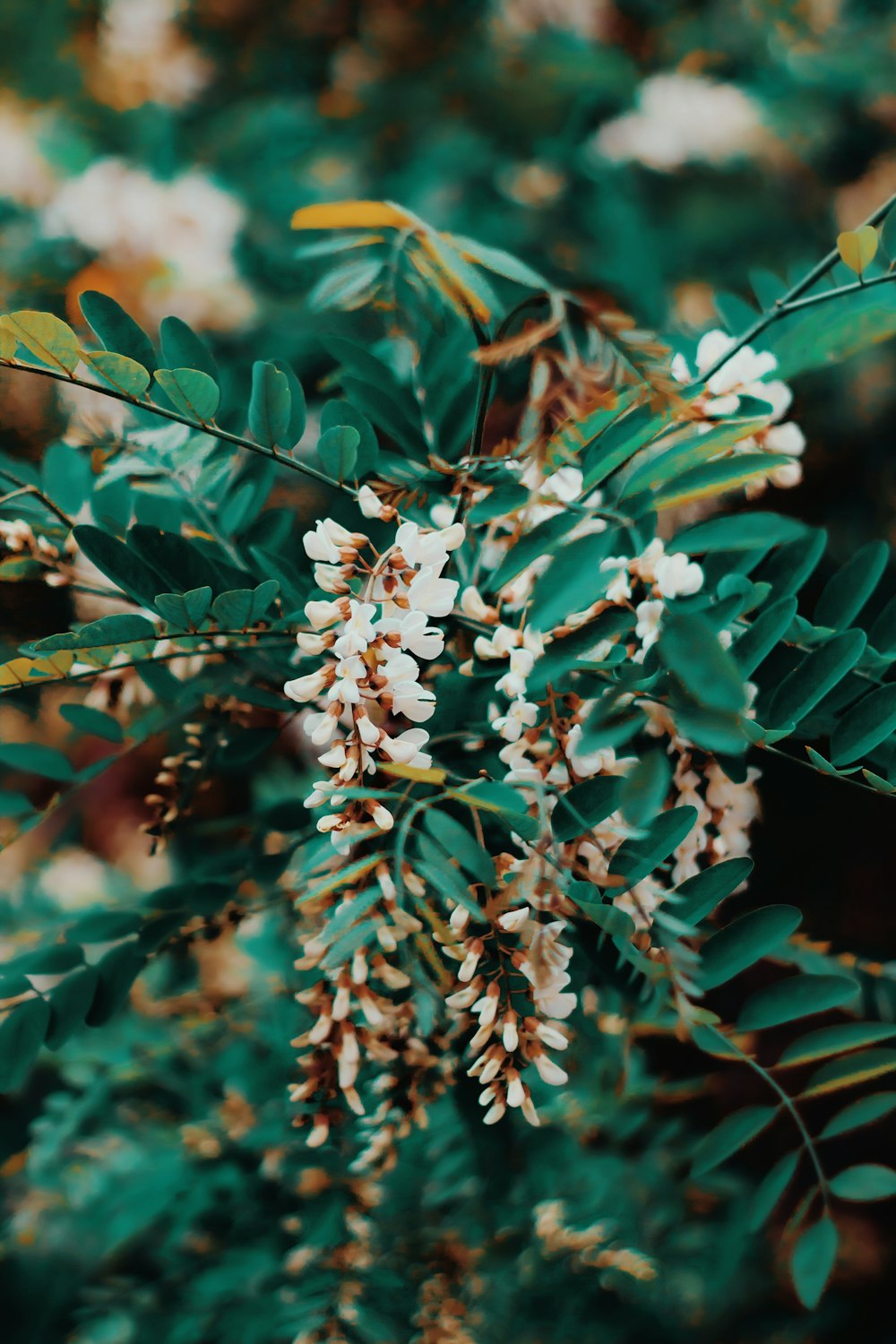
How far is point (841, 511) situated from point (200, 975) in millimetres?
864

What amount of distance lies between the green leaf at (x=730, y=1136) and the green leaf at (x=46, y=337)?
422 mm

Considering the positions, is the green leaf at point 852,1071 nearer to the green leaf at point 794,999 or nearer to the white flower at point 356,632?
the green leaf at point 794,999

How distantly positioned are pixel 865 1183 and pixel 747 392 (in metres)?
0.35

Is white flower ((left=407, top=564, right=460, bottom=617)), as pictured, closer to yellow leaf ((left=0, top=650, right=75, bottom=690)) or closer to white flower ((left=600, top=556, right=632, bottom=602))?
white flower ((left=600, top=556, right=632, bottom=602))

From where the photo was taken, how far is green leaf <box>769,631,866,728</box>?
0.38m

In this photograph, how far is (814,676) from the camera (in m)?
0.39

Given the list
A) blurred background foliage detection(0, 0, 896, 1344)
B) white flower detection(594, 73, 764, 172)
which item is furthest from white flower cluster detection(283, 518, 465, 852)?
white flower detection(594, 73, 764, 172)

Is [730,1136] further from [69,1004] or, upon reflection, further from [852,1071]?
[69,1004]

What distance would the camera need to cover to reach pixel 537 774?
374 millimetres

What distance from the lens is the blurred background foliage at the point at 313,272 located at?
2.21 ft

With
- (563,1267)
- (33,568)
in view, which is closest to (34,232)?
(33,568)

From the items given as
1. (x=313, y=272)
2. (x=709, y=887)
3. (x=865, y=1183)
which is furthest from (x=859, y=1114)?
(x=313, y=272)

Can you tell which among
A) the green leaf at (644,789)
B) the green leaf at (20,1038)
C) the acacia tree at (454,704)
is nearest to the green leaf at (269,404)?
the acacia tree at (454,704)

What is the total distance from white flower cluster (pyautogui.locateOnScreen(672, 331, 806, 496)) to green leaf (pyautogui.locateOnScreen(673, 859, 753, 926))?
0.17 meters
